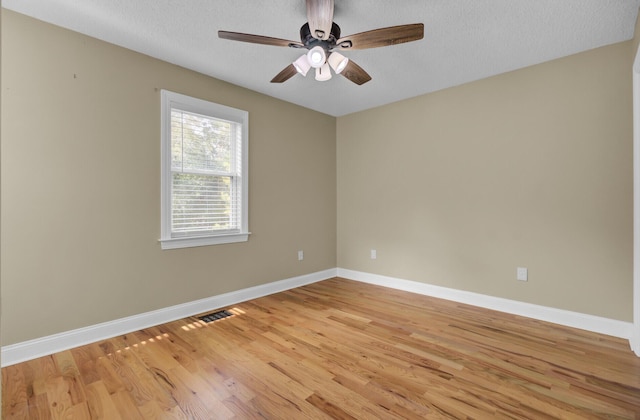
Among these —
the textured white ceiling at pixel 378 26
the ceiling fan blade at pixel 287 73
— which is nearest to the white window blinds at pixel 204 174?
the textured white ceiling at pixel 378 26

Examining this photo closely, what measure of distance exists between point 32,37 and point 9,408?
2.51 metres

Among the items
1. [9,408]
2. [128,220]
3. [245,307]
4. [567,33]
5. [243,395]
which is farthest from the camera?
[245,307]

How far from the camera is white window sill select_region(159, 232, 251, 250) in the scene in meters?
3.16

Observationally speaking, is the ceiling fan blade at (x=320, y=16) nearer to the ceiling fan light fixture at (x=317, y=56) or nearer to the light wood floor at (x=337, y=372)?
the ceiling fan light fixture at (x=317, y=56)

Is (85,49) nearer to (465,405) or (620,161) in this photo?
(465,405)

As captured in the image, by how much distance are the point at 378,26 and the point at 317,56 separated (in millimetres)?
623

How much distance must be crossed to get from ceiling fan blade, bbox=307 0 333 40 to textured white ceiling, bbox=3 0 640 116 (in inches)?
12.4

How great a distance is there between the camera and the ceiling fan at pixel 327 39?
209cm

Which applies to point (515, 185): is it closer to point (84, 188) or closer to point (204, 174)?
point (204, 174)

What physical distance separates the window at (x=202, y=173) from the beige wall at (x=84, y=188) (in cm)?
10

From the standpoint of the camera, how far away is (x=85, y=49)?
Result: 2705mm

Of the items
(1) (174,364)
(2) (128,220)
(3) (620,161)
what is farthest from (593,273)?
(2) (128,220)

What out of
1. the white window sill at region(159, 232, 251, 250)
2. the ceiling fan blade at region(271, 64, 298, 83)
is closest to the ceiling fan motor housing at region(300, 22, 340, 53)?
the ceiling fan blade at region(271, 64, 298, 83)

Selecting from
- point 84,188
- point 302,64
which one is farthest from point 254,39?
point 84,188
